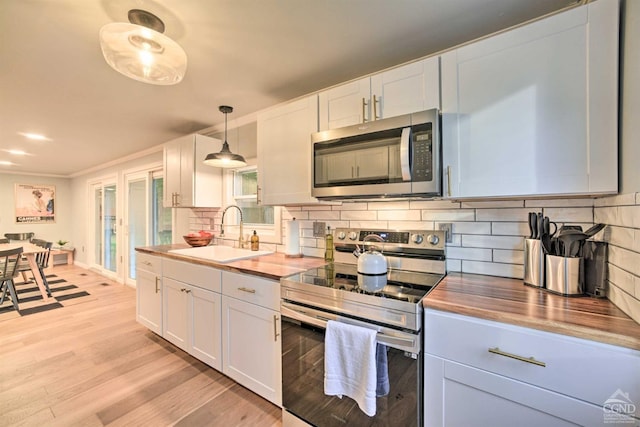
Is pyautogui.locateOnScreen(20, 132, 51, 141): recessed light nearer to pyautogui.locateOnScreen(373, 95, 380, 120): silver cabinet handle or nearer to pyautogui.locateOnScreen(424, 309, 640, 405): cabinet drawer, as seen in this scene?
pyautogui.locateOnScreen(373, 95, 380, 120): silver cabinet handle

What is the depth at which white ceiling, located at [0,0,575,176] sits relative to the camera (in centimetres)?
133

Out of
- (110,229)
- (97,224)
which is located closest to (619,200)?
(110,229)

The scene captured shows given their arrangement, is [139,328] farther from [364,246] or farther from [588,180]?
[588,180]

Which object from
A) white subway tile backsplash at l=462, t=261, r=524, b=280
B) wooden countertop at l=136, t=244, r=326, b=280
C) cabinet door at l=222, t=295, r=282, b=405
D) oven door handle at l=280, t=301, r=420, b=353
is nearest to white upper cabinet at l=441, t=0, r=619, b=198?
white subway tile backsplash at l=462, t=261, r=524, b=280

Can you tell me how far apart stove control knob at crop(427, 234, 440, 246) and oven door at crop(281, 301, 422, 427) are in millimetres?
690

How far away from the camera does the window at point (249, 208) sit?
2688 millimetres

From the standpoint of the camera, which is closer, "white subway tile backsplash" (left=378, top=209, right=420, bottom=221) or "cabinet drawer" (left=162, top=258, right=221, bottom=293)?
"white subway tile backsplash" (left=378, top=209, right=420, bottom=221)

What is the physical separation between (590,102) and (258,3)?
151cm

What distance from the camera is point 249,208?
2928 mm

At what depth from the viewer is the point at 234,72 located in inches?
76.0

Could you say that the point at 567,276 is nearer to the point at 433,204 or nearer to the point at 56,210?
the point at 433,204

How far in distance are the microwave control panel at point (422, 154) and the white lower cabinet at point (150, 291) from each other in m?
2.34

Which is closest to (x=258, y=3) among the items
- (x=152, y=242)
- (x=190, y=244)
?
(x=190, y=244)

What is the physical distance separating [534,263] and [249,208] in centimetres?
244
